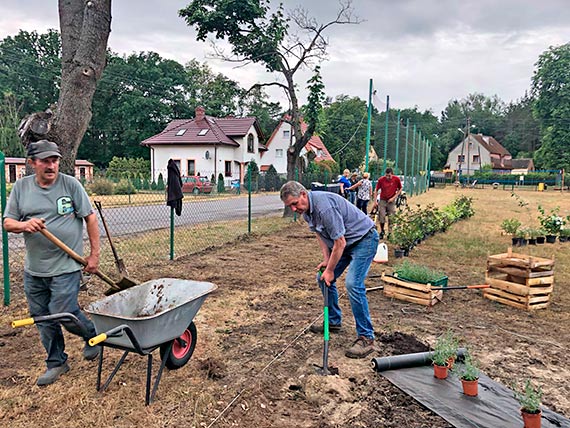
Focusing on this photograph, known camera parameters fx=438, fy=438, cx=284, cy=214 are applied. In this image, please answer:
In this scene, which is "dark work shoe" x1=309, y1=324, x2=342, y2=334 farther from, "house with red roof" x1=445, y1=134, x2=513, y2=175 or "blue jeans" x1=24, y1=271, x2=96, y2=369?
"house with red roof" x1=445, y1=134, x2=513, y2=175

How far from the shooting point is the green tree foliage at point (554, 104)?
4459cm

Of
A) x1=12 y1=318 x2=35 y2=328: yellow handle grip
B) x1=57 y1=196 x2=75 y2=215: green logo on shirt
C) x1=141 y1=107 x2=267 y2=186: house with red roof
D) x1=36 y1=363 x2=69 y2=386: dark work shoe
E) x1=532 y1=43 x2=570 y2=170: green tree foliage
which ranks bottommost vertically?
x1=36 y1=363 x2=69 y2=386: dark work shoe

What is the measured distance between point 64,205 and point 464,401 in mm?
2999

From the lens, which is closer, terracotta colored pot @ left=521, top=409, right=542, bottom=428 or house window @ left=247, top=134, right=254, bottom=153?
terracotta colored pot @ left=521, top=409, right=542, bottom=428

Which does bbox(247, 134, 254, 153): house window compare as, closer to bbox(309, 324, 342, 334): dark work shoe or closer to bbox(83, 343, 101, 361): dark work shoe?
bbox(309, 324, 342, 334): dark work shoe

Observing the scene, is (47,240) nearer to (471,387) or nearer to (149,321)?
(149,321)

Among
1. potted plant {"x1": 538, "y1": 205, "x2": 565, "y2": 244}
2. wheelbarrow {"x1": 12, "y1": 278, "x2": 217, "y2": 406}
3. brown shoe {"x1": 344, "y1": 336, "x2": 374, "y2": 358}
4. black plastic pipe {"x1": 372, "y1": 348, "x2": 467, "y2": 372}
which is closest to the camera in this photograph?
wheelbarrow {"x1": 12, "y1": 278, "x2": 217, "y2": 406}

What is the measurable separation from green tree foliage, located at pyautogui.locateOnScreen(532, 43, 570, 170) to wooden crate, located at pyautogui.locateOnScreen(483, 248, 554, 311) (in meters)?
46.8

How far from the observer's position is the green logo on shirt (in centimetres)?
299

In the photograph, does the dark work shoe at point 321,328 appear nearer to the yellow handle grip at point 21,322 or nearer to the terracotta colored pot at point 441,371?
the terracotta colored pot at point 441,371

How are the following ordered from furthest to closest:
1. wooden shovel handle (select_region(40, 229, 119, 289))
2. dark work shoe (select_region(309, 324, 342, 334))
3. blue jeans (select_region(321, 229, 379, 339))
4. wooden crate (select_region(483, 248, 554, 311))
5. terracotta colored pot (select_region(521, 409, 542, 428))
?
wooden crate (select_region(483, 248, 554, 311)) → dark work shoe (select_region(309, 324, 342, 334)) → blue jeans (select_region(321, 229, 379, 339)) → wooden shovel handle (select_region(40, 229, 119, 289)) → terracotta colored pot (select_region(521, 409, 542, 428))

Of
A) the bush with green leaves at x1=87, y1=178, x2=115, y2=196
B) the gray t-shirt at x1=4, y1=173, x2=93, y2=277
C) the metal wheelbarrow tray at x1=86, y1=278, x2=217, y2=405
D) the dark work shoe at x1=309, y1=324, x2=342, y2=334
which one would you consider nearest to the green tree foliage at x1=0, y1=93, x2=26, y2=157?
the bush with green leaves at x1=87, y1=178, x2=115, y2=196

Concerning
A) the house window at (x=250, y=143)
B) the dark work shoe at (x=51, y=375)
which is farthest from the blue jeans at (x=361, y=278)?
the house window at (x=250, y=143)

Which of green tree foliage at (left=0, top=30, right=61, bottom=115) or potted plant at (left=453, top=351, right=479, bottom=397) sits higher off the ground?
green tree foliage at (left=0, top=30, right=61, bottom=115)
